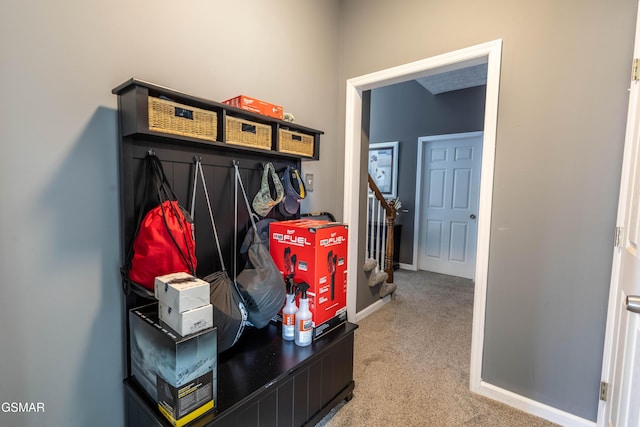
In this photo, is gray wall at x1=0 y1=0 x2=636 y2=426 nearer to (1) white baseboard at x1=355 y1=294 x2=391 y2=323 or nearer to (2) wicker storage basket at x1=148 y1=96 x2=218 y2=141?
(2) wicker storage basket at x1=148 y1=96 x2=218 y2=141

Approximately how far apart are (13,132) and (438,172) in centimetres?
467

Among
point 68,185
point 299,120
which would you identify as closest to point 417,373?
point 299,120

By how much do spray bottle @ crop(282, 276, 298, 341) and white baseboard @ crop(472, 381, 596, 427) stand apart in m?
1.31

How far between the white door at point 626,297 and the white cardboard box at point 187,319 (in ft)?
4.52

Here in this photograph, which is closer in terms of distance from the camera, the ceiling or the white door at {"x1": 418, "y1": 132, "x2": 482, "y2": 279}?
the ceiling

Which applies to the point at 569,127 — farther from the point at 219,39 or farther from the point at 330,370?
the point at 219,39

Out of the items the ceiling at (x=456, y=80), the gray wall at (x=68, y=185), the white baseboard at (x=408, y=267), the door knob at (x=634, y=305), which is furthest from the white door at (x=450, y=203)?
the gray wall at (x=68, y=185)

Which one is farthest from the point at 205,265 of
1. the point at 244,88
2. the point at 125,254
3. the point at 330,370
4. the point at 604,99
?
the point at 604,99

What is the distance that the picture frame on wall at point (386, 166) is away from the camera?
16.2 ft

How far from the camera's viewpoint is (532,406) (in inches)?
66.6

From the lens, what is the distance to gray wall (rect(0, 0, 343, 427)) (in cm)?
102

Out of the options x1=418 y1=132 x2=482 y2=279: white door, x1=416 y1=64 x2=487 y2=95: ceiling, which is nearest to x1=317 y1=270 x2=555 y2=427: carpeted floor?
x1=418 y1=132 x2=482 y2=279: white door

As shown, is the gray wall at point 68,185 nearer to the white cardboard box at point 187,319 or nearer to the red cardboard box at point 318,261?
the white cardboard box at point 187,319

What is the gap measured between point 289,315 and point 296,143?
3.23 ft
